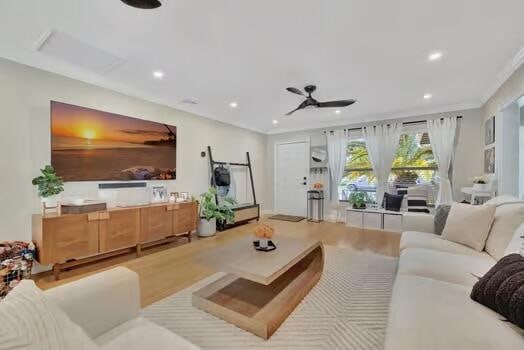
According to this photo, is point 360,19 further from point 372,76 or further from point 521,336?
point 521,336

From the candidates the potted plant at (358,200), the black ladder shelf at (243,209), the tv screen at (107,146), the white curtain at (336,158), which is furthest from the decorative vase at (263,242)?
the white curtain at (336,158)

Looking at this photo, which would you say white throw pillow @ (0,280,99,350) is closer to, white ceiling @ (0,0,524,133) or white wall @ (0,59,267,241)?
white ceiling @ (0,0,524,133)

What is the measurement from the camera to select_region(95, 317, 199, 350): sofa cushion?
1006 mm

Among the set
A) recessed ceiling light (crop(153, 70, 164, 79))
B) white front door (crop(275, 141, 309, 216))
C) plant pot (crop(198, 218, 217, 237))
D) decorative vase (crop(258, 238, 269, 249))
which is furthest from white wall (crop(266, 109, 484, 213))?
recessed ceiling light (crop(153, 70, 164, 79))

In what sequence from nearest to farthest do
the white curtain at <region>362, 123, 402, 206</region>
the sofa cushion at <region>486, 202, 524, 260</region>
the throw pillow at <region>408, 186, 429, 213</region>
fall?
the sofa cushion at <region>486, 202, 524, 260</region>
the throw pillow at <region>408, 186, 429, 213</region>
the white curtain at <region>362, 123, 402, 206</region>

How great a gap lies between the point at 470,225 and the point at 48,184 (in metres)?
4.42

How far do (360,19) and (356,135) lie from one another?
3750mm

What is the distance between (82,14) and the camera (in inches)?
77.5

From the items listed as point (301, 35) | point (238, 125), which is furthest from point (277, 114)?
point (301, 35)

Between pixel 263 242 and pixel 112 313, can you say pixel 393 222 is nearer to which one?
pixel 263 242

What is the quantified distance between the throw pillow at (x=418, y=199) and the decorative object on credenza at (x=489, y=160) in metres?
0.97

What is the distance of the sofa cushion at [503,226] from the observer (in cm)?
187

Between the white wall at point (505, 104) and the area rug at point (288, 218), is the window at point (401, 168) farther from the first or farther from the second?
the white wall at point (505, 104)

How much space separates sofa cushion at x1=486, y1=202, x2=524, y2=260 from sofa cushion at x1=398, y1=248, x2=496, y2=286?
9cm
